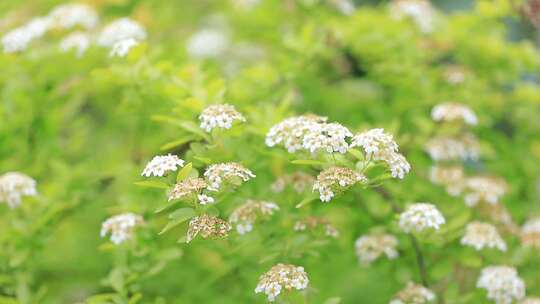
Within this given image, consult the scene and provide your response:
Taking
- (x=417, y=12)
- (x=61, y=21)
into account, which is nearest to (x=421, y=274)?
(x=417, y=12)

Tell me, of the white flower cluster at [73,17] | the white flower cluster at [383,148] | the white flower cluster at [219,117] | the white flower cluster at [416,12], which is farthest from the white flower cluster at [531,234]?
the white flower cluster at [73,17]

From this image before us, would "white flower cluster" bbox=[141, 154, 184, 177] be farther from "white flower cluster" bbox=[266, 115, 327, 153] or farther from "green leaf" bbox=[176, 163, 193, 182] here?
"white flower cluster" bbox=[266, 115, 327, 153]

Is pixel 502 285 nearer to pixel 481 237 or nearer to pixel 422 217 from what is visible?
pixel 481 237

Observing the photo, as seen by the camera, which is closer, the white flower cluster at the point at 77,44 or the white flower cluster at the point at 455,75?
the white flower cluster at the point at 77,44

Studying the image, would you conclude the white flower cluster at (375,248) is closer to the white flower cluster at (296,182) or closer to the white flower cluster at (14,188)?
the white flower cluster at (296,182)

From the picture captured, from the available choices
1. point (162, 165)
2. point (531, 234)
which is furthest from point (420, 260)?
point (162, 165)

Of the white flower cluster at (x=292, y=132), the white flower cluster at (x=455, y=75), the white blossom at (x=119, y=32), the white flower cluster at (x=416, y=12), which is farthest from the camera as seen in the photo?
the white flower cluster at (x=416, y=12)

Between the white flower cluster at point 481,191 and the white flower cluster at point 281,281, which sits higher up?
the white flower cluster at point 481,191

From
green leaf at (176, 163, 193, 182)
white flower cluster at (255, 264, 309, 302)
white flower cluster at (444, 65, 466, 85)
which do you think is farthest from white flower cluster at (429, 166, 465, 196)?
green leaf at (176, 163, 193, 182)
